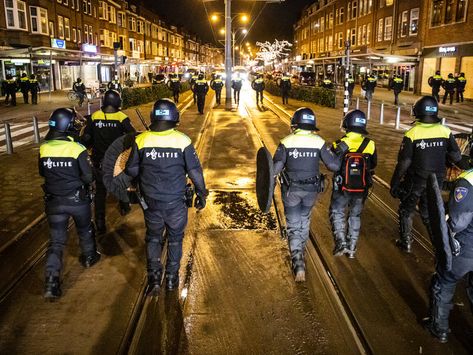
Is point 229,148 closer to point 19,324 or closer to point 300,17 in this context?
point 19,324

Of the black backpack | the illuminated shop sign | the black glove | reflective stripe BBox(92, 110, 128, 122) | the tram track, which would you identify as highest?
the illuminated shop sign

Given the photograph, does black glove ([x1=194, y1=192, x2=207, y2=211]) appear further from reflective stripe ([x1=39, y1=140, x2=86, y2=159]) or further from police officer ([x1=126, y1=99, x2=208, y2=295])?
reflective stripe ([x1=39, y1=140, x2=86, y2=159])

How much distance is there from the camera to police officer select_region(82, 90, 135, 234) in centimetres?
659

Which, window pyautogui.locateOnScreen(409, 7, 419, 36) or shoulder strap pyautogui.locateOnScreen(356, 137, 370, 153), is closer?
shoulder strap pyautogui.locateOnScreen(356, 137, 370, 153)

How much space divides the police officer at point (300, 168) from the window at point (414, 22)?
36080 millimetres

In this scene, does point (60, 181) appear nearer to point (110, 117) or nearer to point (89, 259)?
point (89, 259)

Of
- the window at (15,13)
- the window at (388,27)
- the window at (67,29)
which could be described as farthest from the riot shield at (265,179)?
the window at (67,29)

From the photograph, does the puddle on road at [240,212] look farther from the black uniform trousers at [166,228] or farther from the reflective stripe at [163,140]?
the reflective stripe at [163,140]

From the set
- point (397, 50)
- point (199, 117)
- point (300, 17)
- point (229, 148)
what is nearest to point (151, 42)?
point (300, 17)

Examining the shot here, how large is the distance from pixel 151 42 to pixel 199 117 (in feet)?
208

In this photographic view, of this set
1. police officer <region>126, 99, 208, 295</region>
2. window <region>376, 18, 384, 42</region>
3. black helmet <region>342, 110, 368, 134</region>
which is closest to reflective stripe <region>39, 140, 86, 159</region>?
police officer <region>126, 99, 208, 295</region>

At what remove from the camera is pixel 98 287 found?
16.3ft

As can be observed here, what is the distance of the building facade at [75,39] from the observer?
3219cm

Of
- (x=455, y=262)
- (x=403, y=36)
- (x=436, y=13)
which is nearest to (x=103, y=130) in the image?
(x=455, y=262)
